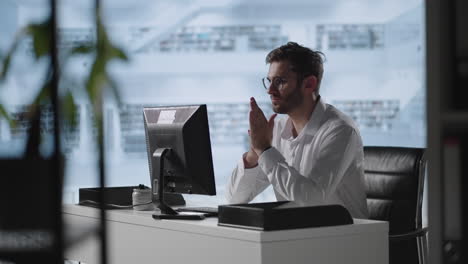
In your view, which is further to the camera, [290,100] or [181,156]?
[290,100]

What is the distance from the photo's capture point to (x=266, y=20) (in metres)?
5.72

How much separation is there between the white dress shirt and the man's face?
0.35 feet

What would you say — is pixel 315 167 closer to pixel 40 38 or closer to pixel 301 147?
pixel 301 147

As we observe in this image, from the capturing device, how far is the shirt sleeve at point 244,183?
3.34 meters

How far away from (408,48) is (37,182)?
466 centimetres

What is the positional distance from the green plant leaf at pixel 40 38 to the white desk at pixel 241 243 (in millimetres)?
1185

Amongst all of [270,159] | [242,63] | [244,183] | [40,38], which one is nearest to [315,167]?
[270,159]

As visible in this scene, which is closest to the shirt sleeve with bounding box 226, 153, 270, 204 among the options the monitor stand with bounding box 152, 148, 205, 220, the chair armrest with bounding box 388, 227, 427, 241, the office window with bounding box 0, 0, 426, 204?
the monitor stand with bounding box 152, 148, 205, 220

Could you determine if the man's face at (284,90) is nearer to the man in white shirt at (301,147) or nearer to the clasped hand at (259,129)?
the man in white shirt at (301,147)

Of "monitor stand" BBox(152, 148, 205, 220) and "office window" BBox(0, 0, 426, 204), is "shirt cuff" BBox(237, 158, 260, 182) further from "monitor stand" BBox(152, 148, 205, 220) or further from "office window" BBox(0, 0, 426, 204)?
"office window" BBox(0, 0, 426, 204)

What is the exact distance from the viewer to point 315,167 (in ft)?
10.0

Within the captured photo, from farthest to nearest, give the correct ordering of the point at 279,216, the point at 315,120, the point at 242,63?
the point at 242,63 < the point at 315,120 < the point at 279,216

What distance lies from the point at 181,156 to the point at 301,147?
1.91 ft

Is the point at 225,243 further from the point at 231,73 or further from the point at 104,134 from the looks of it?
the point at 231,73
